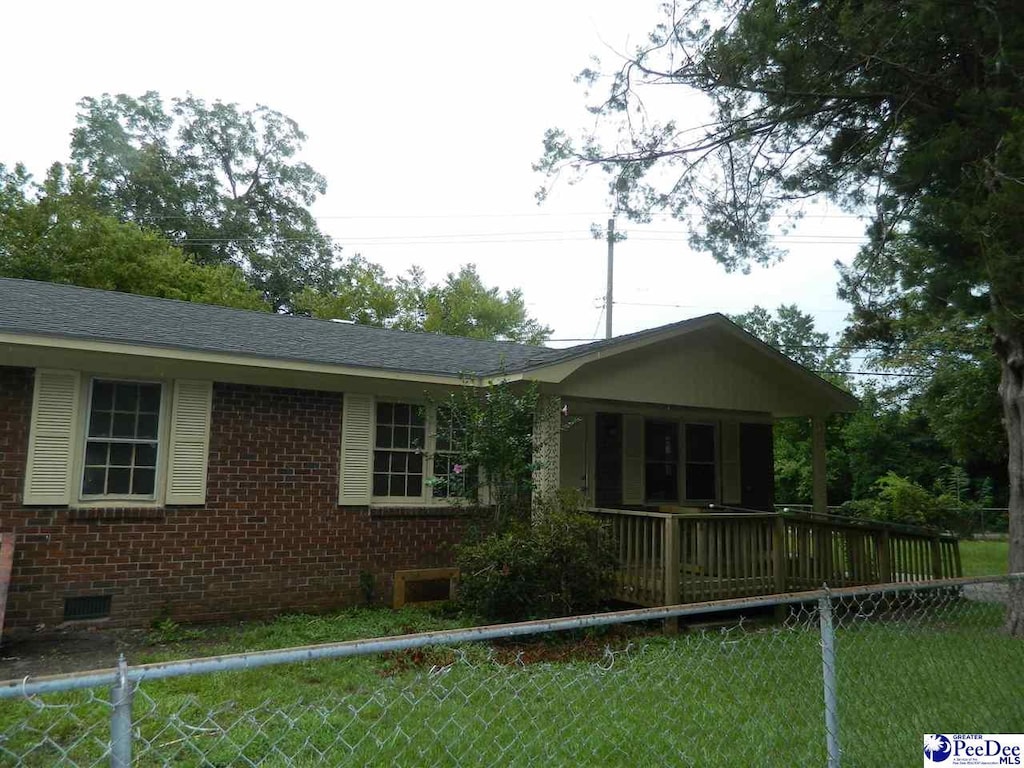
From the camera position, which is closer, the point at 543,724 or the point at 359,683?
the point at 543,724

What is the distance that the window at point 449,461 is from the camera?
9008mm

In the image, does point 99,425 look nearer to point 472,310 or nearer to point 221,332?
point 221,332

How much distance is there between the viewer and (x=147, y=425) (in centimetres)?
839

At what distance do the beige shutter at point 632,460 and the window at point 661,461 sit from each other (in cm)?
17

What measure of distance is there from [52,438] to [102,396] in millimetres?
654

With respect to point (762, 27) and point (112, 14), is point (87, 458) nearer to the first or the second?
point (112, 14)

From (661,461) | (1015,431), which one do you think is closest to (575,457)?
(661,461)

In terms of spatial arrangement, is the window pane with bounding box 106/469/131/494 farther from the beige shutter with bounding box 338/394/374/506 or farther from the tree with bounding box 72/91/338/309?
the tree with bounding box 72/91/338/309

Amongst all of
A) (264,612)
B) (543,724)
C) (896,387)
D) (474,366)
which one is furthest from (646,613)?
(896,387)

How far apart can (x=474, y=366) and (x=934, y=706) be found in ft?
21.8

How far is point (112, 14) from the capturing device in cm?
1118
